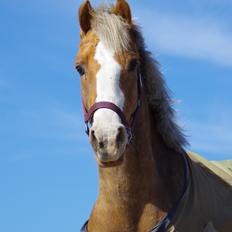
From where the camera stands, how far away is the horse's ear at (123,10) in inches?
258

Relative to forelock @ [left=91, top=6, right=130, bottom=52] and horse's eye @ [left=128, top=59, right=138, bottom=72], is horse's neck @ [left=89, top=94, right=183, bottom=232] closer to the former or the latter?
horse's eye @ [left=128, top=59, right=138, bottom=72]

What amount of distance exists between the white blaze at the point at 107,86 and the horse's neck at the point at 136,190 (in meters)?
0.56

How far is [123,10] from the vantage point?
6.58 meters

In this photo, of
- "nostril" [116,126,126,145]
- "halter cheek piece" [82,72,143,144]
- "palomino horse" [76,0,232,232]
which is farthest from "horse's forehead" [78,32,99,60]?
"nostril" [116,126,126,145]

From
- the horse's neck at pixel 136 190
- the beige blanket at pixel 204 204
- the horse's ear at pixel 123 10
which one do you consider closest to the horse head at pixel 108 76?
the horse's ear at pixel 123 10

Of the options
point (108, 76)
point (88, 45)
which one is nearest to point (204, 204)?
point (108, 76)

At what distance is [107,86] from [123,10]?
1.16 m

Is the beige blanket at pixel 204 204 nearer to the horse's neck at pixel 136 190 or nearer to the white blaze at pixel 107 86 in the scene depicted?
the horse's neck at pixel 136 190

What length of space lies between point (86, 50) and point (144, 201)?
1.50 meters

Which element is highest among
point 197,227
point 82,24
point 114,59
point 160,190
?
point 82,24

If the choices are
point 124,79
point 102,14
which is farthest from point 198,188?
point 102,14

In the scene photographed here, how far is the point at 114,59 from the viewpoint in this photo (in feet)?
19.6

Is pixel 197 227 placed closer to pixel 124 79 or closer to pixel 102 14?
pixel 124 79

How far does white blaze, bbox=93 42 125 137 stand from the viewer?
18.0 feet
